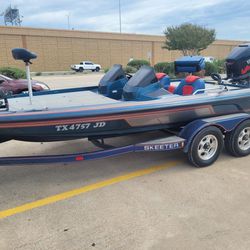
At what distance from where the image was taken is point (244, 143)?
514cm

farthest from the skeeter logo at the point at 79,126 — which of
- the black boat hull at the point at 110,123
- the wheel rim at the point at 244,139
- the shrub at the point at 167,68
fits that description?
the shrub at the point at 167,68

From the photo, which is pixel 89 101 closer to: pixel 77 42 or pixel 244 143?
pixel 244 143

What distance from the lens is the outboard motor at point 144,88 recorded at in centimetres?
465

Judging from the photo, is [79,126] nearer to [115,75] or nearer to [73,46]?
[115,75]

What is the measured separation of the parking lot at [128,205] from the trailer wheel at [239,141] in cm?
15

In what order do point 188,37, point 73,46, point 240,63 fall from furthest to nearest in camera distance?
point 73,46 < point 188,37 < point 240,63

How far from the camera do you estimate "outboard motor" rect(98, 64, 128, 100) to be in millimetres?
→ 5461

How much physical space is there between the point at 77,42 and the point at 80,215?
47.5 meters

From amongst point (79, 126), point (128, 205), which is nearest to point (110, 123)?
point (79, 126)

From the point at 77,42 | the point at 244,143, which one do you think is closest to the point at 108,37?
the point at 77,42

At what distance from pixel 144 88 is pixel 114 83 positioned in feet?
3.04

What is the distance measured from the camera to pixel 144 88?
185 inches

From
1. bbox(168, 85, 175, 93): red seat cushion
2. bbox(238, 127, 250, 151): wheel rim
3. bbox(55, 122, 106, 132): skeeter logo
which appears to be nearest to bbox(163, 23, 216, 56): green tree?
bbox(168, 85, 175, 93): red seat cushion

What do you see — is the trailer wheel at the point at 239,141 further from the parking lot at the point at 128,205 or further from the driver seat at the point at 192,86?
the driver seat at the point at 192,86
